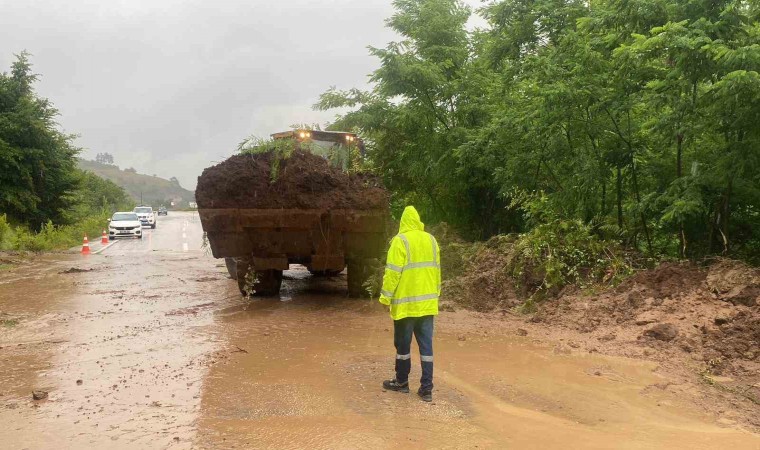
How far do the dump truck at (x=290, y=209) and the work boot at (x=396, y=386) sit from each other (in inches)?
141

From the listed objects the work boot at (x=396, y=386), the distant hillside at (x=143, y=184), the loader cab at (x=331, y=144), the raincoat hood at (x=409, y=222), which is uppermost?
the distant hillside at (x=143, y=184)

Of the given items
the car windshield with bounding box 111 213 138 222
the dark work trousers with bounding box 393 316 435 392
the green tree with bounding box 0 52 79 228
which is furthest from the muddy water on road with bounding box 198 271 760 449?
the car windshield with bounding box 111 213 138 222

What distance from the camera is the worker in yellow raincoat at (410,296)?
5.08 m

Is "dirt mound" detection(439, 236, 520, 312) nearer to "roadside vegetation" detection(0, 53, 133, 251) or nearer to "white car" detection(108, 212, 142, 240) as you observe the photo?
"roadside vegetation" detection(0, 53, 133, 251)

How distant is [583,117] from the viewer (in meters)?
8.79

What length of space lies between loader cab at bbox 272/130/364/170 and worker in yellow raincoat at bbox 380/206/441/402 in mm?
4463

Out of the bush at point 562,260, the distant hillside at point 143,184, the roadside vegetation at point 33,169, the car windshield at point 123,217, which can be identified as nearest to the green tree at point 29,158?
the roadside vegetation at point 33,169

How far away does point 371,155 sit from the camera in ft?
43.6

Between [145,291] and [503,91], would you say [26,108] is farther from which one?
[503,91]

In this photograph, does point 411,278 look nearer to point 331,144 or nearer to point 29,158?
point 331,144

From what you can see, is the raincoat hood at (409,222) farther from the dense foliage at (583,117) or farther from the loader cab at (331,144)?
the loader cab at (331,144)

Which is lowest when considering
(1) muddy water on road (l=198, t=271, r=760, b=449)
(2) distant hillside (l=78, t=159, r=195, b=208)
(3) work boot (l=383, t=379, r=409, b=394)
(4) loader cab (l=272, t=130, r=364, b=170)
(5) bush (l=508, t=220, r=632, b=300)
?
(1) muddy water on road (l=198, t=271, r=760, b=449)

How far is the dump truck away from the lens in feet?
27.7

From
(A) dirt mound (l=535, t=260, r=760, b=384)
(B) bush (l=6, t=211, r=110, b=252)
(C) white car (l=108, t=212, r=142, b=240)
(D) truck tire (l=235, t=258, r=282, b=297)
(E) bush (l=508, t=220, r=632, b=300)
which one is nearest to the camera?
(A) dirt mound (l=535, t=260, r=760, b=384)
